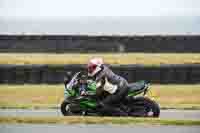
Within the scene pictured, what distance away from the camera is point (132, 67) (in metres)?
8.66

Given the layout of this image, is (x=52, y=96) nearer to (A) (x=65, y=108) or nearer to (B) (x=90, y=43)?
(A) (x=65, y=108)

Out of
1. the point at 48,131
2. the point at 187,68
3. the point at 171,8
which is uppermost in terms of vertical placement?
the point at 171,8

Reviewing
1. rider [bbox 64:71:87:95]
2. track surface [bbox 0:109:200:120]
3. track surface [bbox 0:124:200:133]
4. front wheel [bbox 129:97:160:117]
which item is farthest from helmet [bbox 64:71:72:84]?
front wheel [bbox 129:97:160:117]

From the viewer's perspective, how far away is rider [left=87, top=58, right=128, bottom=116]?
8.64 metres

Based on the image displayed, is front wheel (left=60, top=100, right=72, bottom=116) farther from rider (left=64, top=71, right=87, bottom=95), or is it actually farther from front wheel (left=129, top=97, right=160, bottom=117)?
front wheel (left=129, top=97, right=160, bottom=117)

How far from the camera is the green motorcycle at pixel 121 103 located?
861cm

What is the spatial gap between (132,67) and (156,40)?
→ 39 cm

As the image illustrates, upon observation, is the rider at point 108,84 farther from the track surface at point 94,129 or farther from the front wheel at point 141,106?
the track surface at point 94,129

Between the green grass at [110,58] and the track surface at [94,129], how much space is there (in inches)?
28.0

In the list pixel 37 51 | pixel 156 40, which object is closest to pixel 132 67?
pixel 156 40

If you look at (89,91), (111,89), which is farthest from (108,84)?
(89,91)

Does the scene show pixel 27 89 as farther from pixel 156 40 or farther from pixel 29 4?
pixel 156 40

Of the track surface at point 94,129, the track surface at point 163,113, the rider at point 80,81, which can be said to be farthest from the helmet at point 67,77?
the track surface at point 94,129

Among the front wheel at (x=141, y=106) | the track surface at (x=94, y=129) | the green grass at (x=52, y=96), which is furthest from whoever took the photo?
the front wheel at (x=141, y=106)
